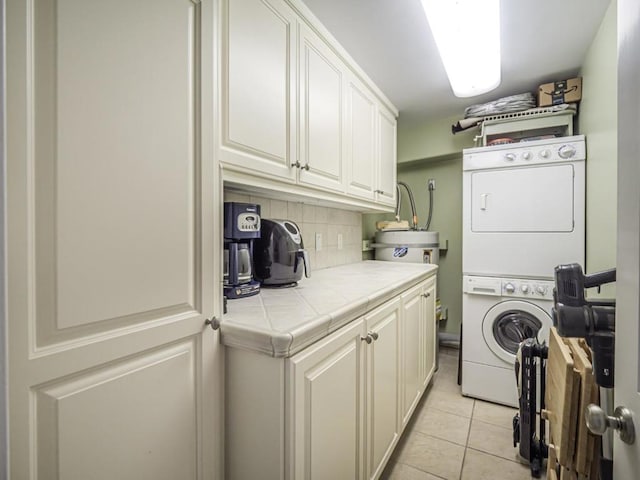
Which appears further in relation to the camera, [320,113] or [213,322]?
[320,113]

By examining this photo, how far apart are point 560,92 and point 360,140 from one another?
4.76 feet

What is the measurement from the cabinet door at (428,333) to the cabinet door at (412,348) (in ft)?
0.19

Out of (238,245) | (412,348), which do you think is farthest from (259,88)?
(412,348)

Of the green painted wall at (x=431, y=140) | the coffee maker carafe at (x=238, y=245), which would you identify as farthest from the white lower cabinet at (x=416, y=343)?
the green painted wall at (x=431, y=140)

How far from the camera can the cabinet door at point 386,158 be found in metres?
2.27

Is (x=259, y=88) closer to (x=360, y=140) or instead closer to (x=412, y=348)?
(x=360, y=140)

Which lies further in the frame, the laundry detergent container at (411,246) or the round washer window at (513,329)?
the laundry detergent container at (411,246)

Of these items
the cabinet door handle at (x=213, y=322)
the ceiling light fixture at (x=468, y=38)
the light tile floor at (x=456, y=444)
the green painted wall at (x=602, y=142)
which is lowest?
the light tile floor at (x=456, y=444)

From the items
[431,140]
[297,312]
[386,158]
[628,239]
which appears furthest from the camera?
[431,140]

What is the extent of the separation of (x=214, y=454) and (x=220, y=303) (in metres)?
0.45

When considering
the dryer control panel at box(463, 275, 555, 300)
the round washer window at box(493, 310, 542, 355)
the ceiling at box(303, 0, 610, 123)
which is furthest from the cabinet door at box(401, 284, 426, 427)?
the ceiling at box(303, 0, 610, 123)

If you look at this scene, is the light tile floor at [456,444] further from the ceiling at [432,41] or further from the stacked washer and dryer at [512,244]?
the ceiling at [432,41]

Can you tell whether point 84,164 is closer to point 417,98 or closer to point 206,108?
point 206,108

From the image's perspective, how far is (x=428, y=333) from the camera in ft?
7.04
